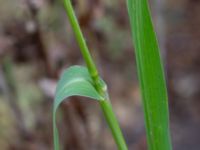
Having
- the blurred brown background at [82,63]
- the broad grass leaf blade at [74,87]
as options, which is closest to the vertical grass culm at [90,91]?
the broad grass leaf blade at [74,87]

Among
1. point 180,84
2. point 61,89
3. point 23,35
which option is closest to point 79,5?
point 23,35

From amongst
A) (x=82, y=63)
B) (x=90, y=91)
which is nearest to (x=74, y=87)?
(x=90, y=91)

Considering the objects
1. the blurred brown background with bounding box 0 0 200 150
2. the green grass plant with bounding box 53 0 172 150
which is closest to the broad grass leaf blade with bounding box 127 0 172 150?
the green grass plant with bounding box 53 0 172 150

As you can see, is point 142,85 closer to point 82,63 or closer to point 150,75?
point 150,75

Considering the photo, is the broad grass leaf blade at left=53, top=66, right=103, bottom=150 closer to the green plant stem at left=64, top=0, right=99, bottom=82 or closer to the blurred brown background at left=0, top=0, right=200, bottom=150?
the green plant stem at left=64, top=0, right=99, bottom=82

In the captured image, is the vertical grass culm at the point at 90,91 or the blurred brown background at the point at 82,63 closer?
the vertical grass culm at the point at 90,91

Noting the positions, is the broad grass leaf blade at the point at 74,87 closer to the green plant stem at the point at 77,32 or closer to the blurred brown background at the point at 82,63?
the green plant stem at the point at 77,32
